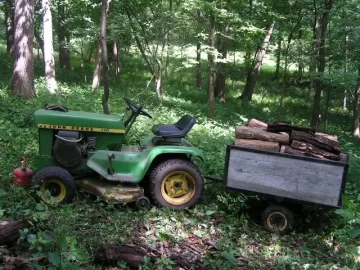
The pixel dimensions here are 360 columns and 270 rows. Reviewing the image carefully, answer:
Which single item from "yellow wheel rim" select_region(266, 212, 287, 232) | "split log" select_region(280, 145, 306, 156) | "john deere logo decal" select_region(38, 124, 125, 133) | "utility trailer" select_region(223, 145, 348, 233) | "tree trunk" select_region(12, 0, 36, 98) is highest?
"tree trunk" select_region(12, 0, 36, 98)

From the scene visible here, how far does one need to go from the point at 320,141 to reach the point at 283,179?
26.9 inches

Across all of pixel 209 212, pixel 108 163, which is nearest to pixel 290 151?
pixel 209 212

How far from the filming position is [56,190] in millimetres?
4641

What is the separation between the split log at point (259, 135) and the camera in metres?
4.76

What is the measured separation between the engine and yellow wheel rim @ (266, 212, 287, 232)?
2586 mm

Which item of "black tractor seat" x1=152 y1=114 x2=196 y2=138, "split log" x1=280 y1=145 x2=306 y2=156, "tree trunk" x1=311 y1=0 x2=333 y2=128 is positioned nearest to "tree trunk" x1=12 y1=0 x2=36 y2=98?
"black tractor seat" x1=152 y1=114 x2=196 y2=138

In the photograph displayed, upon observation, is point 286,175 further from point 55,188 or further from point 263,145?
point 55,188

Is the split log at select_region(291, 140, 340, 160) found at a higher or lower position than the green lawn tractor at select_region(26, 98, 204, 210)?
higher

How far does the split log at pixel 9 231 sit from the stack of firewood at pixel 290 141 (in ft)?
9.04

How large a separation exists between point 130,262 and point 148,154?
62.1 inches

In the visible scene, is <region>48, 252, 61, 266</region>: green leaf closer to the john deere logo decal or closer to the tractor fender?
the tractor fender

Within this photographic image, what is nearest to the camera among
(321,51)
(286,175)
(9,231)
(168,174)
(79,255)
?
(79,255)

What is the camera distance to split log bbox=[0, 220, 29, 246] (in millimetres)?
3281

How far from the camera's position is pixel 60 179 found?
4559 millimetres
